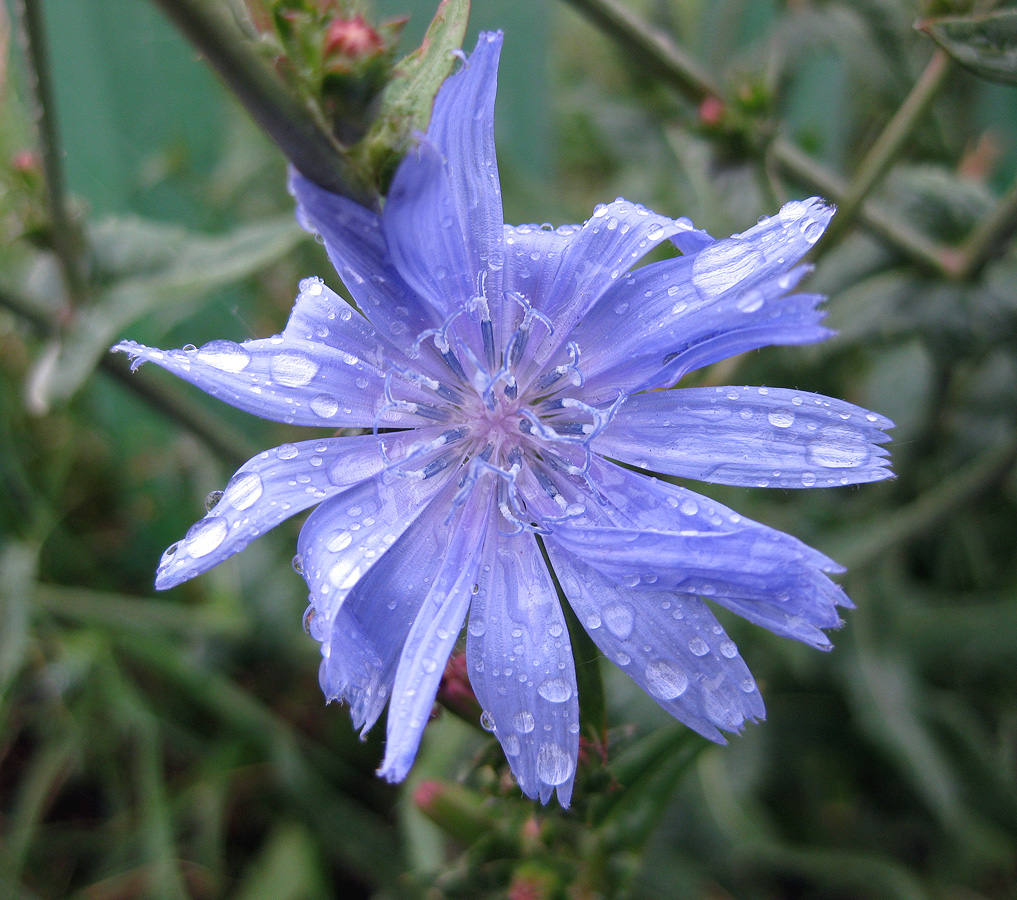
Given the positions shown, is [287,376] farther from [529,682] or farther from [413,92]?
[529,682]

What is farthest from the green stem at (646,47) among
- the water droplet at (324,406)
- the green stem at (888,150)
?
the water droplet at (324,406)

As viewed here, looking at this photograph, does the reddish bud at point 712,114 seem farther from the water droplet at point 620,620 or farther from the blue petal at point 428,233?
the water droplet at point 620,620

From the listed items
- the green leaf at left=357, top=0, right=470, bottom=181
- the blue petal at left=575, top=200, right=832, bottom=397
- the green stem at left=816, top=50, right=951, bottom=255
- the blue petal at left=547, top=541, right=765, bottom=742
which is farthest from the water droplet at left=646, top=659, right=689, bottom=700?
the green stem at left=816, top=50, right=951, bottom=255

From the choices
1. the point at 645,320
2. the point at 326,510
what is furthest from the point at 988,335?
the point at 326,510

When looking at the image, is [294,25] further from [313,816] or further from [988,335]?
[313,816]

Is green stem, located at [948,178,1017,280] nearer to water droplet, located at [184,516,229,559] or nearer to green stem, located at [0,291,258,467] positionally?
water droplet, located at [184,516,229,559]
